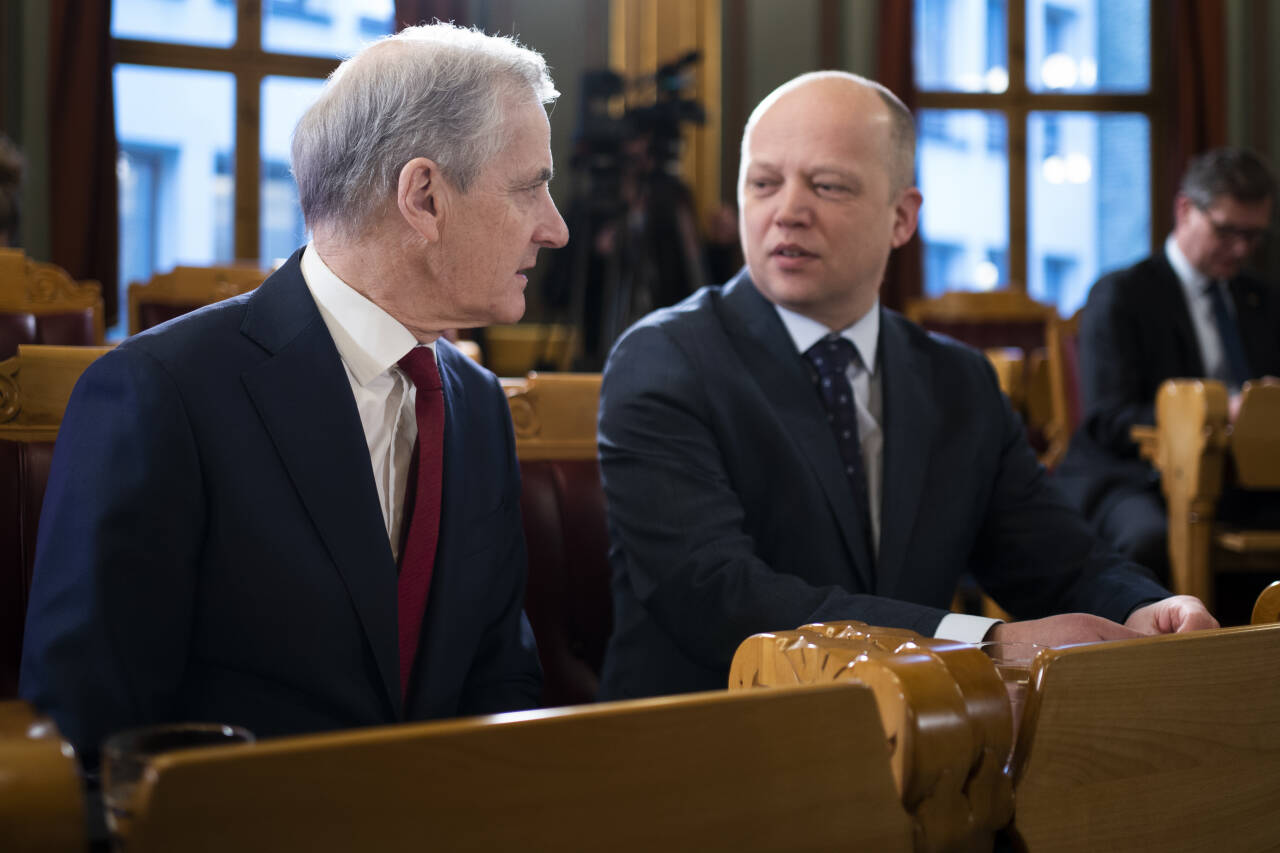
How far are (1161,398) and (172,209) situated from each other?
5248 millimetres

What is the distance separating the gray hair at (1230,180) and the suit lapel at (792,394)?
2326 millimetres

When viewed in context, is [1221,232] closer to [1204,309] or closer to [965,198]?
[1204,309]

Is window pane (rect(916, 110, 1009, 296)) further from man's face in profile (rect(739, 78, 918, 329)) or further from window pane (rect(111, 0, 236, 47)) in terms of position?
man's face in profile (rect(739, 78, 918, 329))

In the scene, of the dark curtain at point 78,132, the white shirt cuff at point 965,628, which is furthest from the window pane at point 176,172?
the white shirt cuff at point 965,628

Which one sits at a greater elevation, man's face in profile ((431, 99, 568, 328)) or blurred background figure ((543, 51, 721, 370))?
blurred background figure ((543, 51, 721, 370))

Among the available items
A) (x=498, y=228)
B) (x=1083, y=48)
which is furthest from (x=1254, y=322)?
(x=1083, y=48)

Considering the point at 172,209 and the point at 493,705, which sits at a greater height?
the point at 172,209

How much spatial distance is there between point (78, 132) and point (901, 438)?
519 cm

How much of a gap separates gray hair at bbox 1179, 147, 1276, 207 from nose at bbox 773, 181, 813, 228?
227 centimetres

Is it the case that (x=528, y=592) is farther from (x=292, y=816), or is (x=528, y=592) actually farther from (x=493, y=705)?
(x=292, y=816)

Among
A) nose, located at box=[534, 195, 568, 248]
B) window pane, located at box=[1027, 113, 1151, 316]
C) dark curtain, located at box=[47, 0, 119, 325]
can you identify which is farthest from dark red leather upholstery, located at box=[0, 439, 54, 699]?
window pane, located at box=[1027, 113, 1151, 316]

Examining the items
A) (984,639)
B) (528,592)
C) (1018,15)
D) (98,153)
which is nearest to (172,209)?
(98,153)

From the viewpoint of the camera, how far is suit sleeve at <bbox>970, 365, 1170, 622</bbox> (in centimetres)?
160

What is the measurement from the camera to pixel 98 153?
18.4 feet
